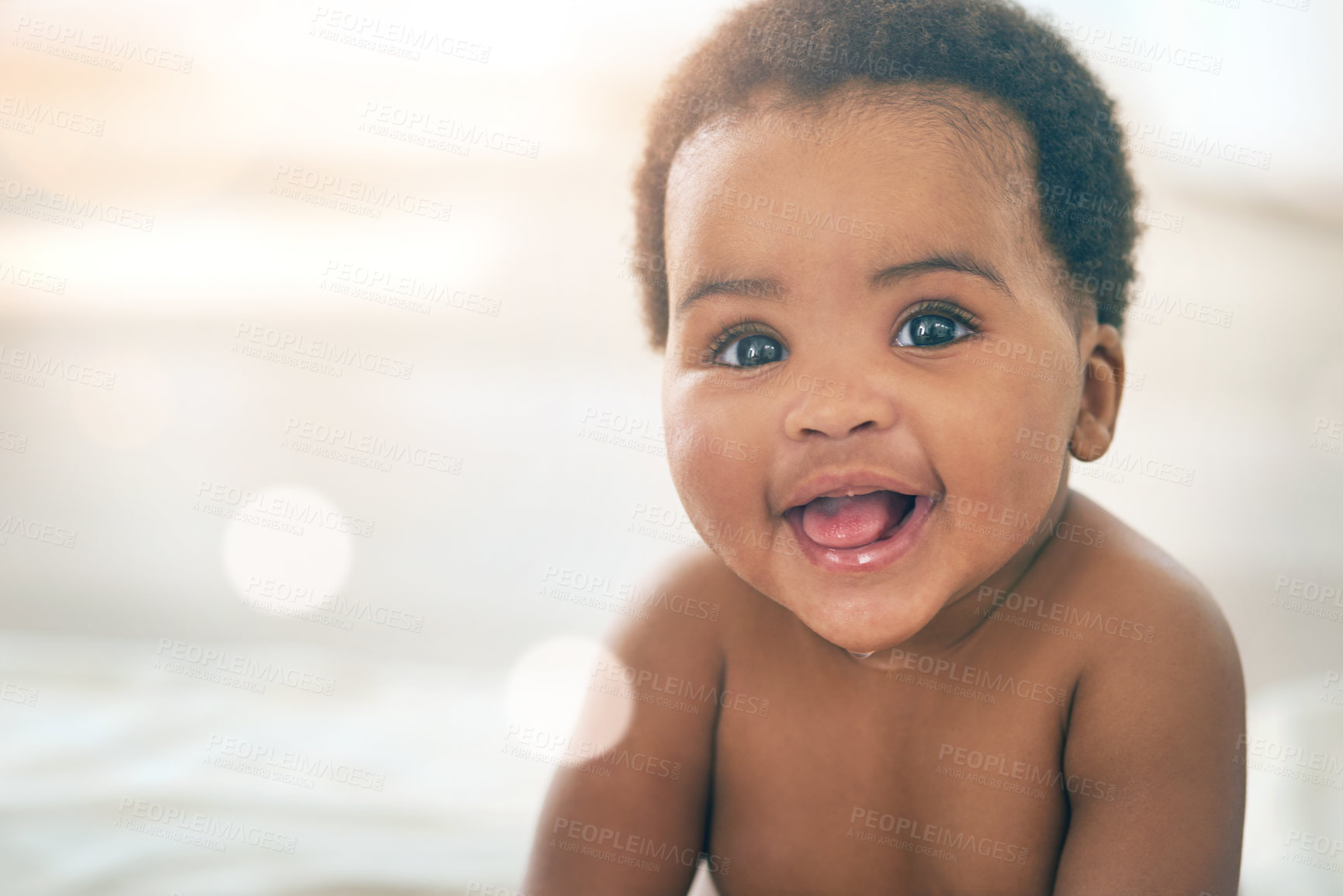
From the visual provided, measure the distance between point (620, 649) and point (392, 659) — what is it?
0.84 m

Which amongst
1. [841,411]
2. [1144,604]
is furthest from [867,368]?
[1144,604]

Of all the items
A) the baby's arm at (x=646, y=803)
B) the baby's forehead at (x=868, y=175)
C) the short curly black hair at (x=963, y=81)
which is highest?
the short curly black hair at (x=963, y=81)

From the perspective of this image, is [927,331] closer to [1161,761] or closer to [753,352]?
[753,352]

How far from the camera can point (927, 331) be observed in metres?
0.81

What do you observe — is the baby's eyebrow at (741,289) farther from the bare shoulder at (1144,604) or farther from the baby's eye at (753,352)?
the bare shoulder at (1144,604)

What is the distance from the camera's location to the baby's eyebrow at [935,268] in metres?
0.79

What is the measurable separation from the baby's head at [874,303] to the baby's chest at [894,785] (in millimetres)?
133

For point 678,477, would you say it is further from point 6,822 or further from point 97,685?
point 97,685

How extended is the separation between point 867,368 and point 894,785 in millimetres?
380

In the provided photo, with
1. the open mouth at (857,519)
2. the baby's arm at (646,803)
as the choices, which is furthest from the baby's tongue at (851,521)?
the baby's arm at (646,803)

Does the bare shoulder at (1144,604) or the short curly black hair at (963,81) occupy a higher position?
the short curly black hair at (963,81)

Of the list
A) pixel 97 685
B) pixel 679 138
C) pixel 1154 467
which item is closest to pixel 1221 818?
pixel 679 138

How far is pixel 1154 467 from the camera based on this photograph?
180 cm

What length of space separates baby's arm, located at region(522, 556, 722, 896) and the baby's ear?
354 millimetres
